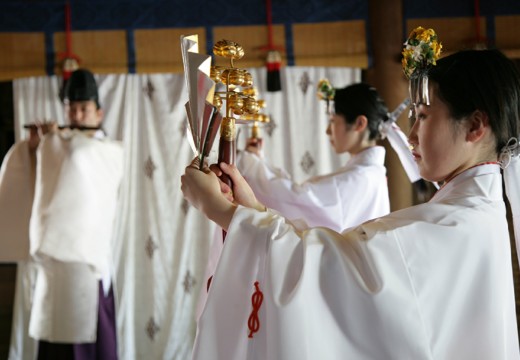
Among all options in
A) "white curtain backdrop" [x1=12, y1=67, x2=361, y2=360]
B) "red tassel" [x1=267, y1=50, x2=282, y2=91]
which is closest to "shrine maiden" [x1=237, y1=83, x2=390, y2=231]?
"red tassel" [x1=267, y1=50, x2=282, y2=91]

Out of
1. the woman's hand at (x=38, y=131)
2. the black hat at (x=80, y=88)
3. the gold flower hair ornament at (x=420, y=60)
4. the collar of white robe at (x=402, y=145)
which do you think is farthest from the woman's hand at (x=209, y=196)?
the black hat at (x=80, y=88)

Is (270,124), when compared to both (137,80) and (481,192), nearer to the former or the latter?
(137,80)

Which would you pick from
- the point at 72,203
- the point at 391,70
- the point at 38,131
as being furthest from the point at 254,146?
the point at 391,70

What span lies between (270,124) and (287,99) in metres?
0.22

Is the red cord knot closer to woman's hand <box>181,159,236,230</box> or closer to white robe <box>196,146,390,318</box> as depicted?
woman's hand <box>181,159,236,230</box>

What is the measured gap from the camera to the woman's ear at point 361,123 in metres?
3.21

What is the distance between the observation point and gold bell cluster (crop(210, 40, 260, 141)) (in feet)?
5.32

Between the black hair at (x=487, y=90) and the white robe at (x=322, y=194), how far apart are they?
144cm

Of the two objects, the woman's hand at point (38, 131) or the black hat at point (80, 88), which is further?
the black hat at point (80, 88)

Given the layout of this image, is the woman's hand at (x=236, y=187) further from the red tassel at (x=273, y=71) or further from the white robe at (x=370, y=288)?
the red tassel at (x=273, y=71)

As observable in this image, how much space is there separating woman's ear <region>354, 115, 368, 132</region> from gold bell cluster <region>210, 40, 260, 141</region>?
1614 millimetres

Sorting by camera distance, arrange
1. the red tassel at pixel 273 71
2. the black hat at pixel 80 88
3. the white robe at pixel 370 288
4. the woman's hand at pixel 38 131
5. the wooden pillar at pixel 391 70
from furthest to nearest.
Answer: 1. the red tassel at pixel 273 71
2. the wooden pillar at pixel 391 70
3. the black hat at pixel 80 88
4. the woman's hand at pixel 38 131
5. the white robe at pixel 370 288

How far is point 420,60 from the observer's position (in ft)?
5.58

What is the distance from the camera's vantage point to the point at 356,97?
3227mm
